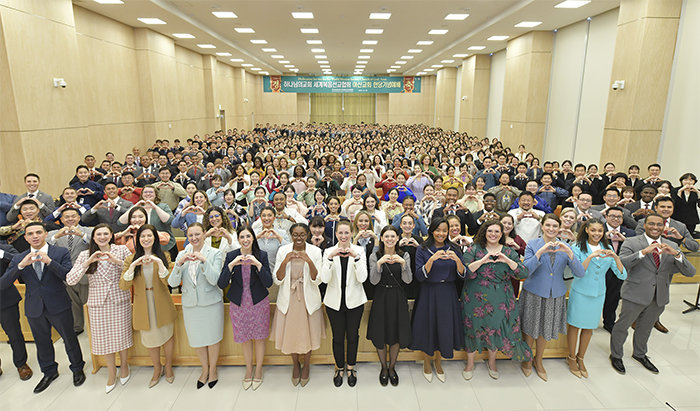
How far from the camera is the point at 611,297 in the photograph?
18.6ft

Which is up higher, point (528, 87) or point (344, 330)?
point (528, 87)

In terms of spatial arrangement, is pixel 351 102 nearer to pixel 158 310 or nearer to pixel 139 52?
pixel 139 52

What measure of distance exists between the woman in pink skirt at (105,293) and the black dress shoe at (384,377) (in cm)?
289

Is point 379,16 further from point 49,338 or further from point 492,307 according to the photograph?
point 49,338

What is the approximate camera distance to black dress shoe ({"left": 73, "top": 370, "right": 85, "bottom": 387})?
464 cm

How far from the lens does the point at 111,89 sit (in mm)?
13336

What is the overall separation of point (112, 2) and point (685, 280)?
47.8ft

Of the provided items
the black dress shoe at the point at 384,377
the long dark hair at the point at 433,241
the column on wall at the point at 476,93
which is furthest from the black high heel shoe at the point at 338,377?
the column on wall at the point at 476,93

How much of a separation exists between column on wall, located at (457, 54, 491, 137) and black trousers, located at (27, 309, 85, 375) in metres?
20.9

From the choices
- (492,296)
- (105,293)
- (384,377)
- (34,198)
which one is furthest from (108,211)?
(492,296)

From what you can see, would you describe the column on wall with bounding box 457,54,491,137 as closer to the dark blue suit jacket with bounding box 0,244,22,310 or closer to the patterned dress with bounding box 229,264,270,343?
the patterned dress with bounding box 229,264,270,343

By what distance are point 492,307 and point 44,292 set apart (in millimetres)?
4841

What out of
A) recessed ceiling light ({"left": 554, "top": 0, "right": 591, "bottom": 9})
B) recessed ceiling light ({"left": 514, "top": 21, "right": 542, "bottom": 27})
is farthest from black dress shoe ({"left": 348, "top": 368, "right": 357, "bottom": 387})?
recessed ceiling light ({"left": 514, "top": 21, "right": 542, "bottom": 27})

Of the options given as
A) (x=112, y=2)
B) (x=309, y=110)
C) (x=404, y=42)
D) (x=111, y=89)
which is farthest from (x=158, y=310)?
(x=309, y=110)
